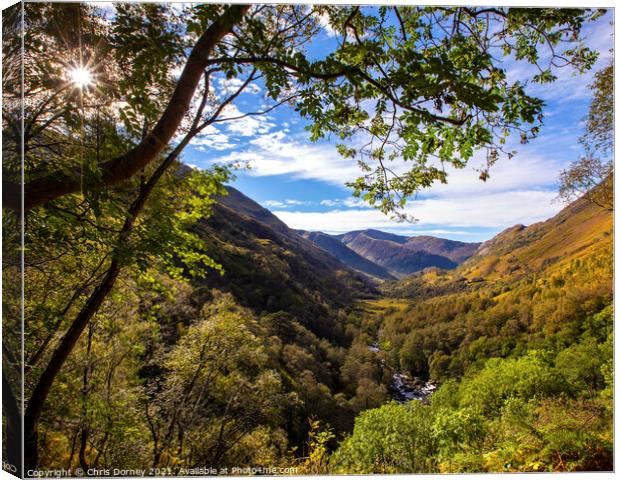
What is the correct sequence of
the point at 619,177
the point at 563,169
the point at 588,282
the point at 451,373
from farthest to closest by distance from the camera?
the point at 451,373 < the point at 588,282 < the point at 563,169 < the point at 619,177

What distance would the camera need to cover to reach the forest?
3.07 meters

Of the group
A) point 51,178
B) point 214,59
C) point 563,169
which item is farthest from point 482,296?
point 51,178

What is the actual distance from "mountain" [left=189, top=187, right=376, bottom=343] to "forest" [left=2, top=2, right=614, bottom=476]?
2.91m

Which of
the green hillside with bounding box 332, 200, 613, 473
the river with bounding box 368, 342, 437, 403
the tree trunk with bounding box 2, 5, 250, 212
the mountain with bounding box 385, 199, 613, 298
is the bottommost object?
the river with bounding box 368, 342, 437, 403

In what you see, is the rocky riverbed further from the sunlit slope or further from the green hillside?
the sunlit slope

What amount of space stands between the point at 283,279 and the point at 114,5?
40.0ft

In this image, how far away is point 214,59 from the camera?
121 inches

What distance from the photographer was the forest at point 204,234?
3.07 m

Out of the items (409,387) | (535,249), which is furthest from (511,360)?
(409,387)

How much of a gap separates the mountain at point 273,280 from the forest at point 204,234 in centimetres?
291

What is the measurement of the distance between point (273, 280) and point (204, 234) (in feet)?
30.5

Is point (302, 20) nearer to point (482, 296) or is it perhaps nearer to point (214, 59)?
point (214, 59)

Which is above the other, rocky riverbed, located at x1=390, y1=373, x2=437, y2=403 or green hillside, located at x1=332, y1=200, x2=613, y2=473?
green hillside, located at x1=332, y1=200, x2=613, y2=473

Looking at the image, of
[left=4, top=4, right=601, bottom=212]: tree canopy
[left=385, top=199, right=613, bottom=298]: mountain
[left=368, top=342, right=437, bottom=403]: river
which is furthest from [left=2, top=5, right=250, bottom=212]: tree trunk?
[left=368, top=342, right=437, bottom=403]: river
